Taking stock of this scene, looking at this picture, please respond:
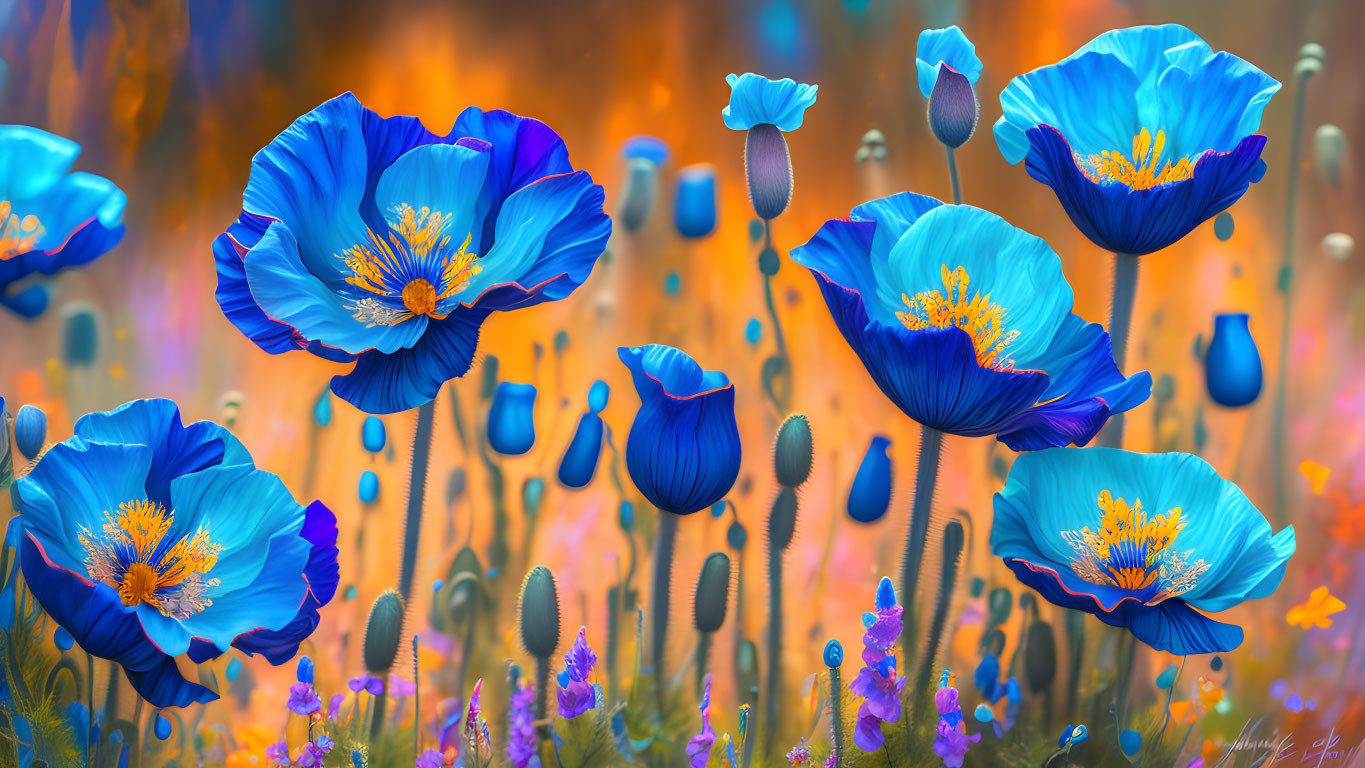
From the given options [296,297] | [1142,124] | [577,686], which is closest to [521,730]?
[577,686]

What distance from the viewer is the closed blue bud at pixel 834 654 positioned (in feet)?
1.68

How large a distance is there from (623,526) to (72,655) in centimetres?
33

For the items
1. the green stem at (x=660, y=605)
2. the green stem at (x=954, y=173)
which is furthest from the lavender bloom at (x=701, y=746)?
the green stem at (x=954, y=173)

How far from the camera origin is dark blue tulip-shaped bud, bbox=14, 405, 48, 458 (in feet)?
1.68

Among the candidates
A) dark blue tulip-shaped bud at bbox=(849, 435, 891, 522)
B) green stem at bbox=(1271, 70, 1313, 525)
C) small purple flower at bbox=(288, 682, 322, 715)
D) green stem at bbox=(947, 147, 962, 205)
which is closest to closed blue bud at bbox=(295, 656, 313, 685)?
small purple flower at bbox=(288, 682, 322, 715)

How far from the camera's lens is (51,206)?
505 mm

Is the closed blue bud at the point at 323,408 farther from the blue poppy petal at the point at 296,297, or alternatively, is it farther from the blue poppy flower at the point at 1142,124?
the blue poppy flower at the point at 1142,124

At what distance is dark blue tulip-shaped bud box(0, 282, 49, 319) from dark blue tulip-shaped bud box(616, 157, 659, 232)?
338mm

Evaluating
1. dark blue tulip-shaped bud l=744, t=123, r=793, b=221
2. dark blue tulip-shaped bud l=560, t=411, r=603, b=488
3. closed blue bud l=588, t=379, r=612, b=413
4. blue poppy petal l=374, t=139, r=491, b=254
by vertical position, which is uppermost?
dark blue tulip-shaped bud l=744, t=123, r=793, b=221

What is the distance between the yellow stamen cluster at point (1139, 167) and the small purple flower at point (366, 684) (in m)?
0.49

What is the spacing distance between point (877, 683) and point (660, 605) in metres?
0.13

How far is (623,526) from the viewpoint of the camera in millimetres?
508

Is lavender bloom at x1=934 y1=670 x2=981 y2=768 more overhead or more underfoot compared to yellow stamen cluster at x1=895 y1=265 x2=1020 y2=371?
more underfoot

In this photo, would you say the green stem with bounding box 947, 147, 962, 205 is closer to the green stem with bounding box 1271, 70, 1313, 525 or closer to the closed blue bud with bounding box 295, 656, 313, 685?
the green stem with bounding box 1271, 70, 1313, 525
